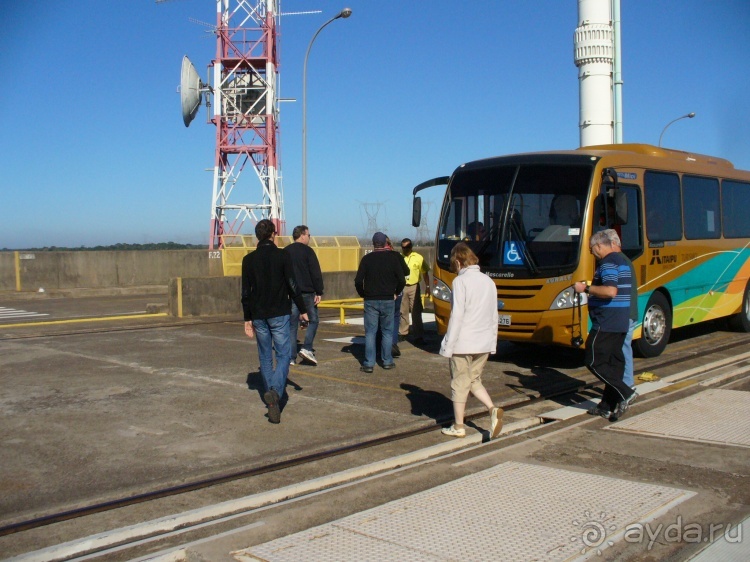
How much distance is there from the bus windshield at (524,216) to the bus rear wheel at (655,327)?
199 cm

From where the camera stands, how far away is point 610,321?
7.70 metres

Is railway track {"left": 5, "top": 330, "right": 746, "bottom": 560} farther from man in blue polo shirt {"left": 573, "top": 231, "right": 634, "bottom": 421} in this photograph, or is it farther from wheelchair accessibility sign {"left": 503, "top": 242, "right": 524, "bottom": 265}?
wheelchair accessibility sign {"left": 503, "top": 242, "right": 524, "bottom": 265}

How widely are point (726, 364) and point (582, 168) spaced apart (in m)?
3.49

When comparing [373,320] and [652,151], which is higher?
[652,151]

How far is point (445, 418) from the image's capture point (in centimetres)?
795

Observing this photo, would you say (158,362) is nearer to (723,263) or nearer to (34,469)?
(34,469)

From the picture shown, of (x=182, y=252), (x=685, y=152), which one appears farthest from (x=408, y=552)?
(x=182, y=252)

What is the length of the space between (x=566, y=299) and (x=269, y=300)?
447 cm

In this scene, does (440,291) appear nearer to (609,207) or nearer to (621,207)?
(609,207)

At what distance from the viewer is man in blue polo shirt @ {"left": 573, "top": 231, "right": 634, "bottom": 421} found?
766 centimetres

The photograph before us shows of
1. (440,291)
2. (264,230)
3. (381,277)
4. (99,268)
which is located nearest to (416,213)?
(440,291)

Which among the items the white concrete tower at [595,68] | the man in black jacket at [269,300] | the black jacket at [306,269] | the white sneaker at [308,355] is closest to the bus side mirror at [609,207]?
the black jacket at [306,269]

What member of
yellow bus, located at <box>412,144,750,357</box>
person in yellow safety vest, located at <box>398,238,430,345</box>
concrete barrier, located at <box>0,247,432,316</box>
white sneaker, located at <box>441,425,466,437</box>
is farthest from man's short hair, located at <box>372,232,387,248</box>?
concrete barrier, located at <box>0,247,432,316</box>

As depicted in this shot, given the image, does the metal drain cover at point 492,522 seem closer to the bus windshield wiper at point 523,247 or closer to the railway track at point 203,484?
the railway track at point 203,484
